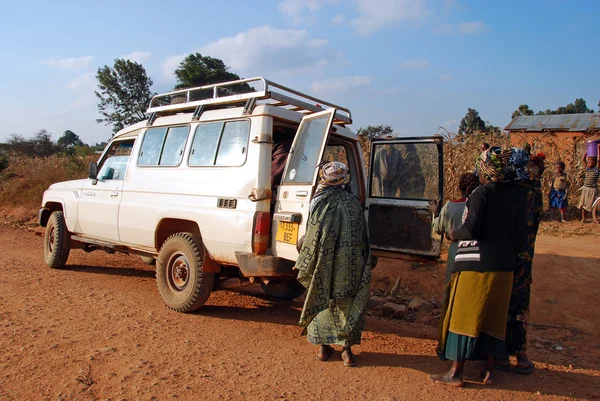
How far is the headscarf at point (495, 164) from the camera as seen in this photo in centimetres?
324

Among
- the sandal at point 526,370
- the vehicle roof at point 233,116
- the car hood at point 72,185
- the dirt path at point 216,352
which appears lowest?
the dirt path at point 216,352

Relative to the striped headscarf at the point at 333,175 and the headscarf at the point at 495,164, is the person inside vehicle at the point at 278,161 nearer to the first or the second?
the striped headscarf at the point at 333,175

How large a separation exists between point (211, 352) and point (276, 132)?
8.28 feet

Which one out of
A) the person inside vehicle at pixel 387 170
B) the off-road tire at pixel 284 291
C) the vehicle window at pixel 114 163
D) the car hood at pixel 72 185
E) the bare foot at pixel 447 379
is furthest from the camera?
the car hood at pixel 72 185

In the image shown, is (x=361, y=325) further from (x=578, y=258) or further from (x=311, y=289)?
(x=578, y=258)

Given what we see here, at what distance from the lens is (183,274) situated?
507cm

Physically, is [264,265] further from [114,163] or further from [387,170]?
[114,163]

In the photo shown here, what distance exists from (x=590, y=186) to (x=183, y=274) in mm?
9019

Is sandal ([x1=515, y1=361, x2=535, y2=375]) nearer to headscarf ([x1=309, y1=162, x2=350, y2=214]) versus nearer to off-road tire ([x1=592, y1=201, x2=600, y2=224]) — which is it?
headscarf ([x1=309, y1=162, x2=350, y2=214])

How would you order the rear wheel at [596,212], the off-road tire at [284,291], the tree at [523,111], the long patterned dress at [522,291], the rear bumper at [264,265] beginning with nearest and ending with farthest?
1. the long patterned dress at [522,291]
2. the rear bumper at [264,265]
3. the off-road tire at [284,291]
4. the rear wheel at [596,212]
5. the tree at [523,111]

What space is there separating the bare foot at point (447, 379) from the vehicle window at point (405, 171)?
86.4 inches

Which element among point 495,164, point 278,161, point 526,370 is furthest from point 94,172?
point 526,370

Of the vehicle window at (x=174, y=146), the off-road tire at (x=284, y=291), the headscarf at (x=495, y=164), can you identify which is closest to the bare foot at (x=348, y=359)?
the headscarf at (x=495, y=164)

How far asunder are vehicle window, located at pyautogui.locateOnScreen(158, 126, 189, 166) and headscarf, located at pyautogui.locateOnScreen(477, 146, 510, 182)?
3.27 m
